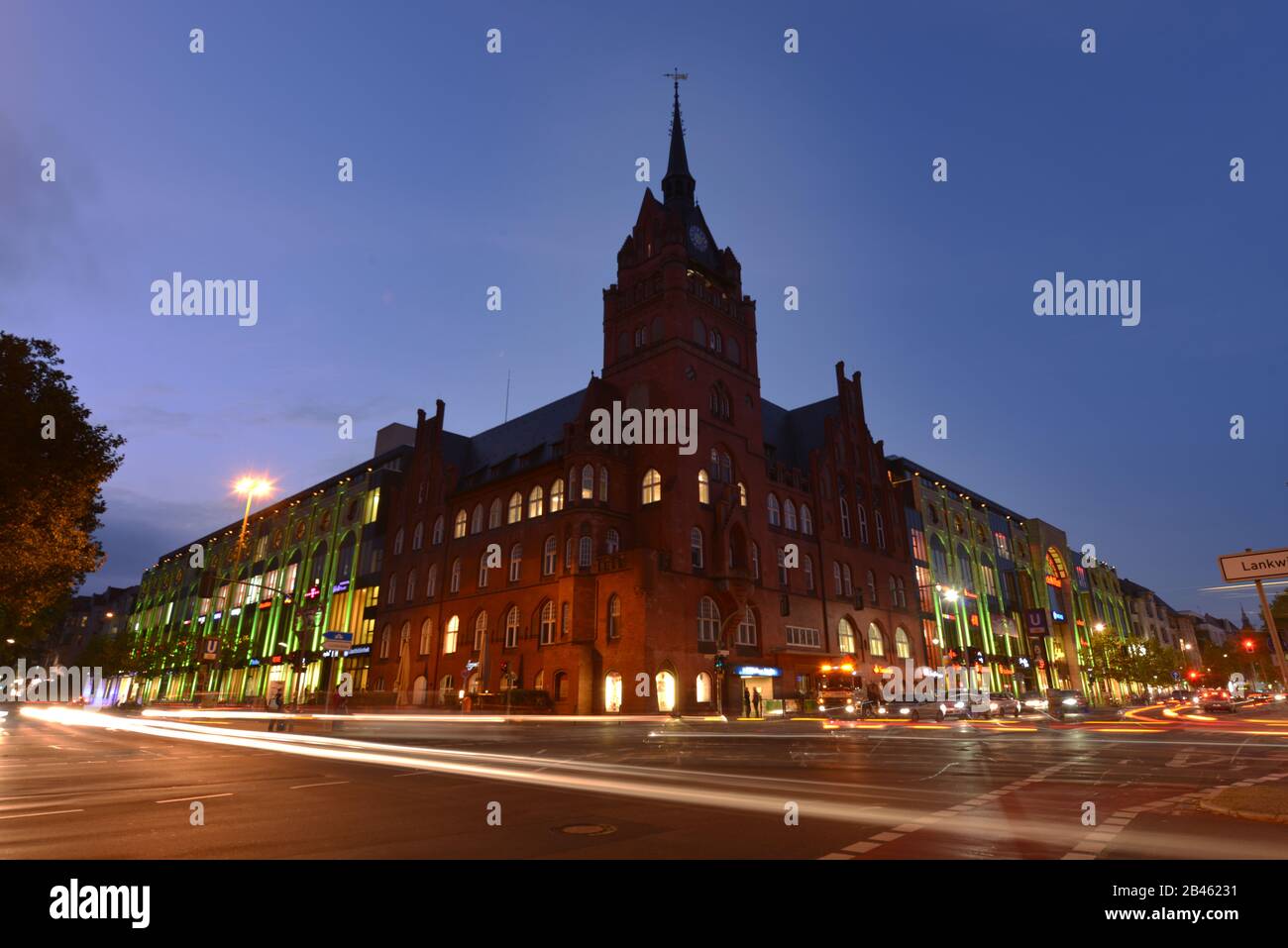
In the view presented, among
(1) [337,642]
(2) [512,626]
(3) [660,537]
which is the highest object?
(3) [660,537]

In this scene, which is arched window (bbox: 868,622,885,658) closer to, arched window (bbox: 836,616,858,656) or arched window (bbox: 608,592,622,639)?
arched window (bbox: 836,616,858,656)

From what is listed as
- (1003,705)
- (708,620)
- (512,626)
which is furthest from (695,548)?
(1003,705)

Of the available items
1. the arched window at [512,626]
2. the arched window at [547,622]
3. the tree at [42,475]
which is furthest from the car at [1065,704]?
the tree at [42,475]

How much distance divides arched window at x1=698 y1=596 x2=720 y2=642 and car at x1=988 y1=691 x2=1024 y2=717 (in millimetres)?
16364

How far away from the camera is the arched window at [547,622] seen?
4772cm

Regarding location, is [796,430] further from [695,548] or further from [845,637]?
[695,548]

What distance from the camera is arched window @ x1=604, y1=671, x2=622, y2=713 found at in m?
43.0

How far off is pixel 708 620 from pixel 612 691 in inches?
312

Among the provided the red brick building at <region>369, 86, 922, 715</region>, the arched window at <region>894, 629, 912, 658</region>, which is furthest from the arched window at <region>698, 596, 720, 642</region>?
the arched window at <region>894, 629, 912, 658</region>

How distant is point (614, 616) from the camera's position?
44.6m

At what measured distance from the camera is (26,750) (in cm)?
2272
